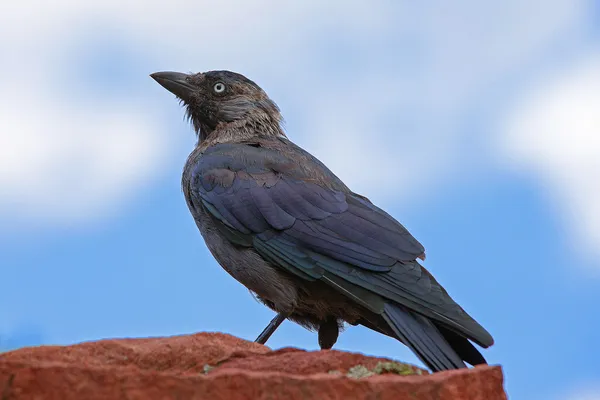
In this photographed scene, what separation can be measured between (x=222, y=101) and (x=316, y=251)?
259 cm

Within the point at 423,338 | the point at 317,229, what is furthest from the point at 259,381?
the point at 317,229

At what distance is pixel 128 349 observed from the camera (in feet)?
18.1

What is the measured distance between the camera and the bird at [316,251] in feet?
19.5

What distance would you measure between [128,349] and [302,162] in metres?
2.38

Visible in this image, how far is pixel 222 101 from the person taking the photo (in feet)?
27.4

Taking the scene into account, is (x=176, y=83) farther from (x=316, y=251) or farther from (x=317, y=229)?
(x=316, y=251)

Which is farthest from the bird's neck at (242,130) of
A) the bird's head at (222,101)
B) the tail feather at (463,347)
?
the tail feather at (463,347)

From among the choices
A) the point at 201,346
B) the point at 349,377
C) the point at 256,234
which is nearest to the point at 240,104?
the point at 256,234

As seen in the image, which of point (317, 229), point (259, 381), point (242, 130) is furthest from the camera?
point (242, 130)

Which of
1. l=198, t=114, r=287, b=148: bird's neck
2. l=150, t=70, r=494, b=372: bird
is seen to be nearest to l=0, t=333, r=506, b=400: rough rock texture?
l=150, t=70, r=494, b=372: bird

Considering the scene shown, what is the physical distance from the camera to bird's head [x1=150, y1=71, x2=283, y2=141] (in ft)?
27.1

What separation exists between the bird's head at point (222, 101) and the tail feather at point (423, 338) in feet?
9.40

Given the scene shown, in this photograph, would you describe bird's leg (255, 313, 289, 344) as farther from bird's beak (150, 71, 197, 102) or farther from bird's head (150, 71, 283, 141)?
bird's beak (150, 71, 197, 102)

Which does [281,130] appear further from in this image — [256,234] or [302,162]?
[256,234]
